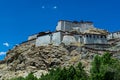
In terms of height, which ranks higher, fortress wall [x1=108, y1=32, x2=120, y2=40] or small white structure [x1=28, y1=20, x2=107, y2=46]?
fortress wall [x1=108, y1=32, x2=120, y2=40]

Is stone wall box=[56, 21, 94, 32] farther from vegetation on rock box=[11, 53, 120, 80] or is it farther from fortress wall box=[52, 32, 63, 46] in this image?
vegetation on rock box=[11, 53, 120, 80]

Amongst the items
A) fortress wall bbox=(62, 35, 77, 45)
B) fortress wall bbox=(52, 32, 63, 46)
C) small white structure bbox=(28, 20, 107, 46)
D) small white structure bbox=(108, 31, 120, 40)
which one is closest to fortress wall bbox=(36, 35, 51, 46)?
small white structure bbox=(28, 20, 107, 46)

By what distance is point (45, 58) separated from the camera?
305 feet

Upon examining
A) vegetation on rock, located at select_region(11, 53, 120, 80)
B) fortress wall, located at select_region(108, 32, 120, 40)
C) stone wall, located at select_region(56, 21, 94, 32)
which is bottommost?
vegetation on rock, located at select_region(11, 53, 120, 80)

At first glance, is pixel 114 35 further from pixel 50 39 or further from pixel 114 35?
pixel 50 39

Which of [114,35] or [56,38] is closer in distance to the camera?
[56,38]

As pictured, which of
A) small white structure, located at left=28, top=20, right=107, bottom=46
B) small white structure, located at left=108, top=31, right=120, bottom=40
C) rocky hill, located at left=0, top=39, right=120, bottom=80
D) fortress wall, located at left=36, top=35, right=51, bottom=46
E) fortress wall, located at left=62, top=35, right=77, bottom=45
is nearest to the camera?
rocky hill, located at left=0, top=39, right=120, bottom=80

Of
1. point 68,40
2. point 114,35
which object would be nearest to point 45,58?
point 68,40

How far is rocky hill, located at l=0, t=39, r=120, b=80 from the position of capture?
3494 inches

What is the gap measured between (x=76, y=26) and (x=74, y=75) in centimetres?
5264

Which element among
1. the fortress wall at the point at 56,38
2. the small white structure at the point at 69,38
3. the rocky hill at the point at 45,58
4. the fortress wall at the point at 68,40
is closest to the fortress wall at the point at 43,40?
the small white structure at the point at 69,38

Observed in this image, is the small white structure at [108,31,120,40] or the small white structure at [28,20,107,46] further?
the small white structure at [108,31,120,40]

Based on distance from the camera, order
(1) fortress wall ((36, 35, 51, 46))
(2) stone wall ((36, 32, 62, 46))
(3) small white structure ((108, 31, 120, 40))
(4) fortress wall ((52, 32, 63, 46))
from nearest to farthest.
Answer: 1. (4) fortress wall ((52, 32, 63, 46))
2. (2) stone wall ((36, 32, 62, 46))
3. (1) fortress wall ((36, 35, 51, 46))
4. (3) small white structure ((108, 31, 120, 40))

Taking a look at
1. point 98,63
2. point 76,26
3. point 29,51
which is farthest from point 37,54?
point 98,63
